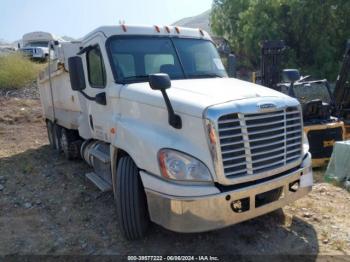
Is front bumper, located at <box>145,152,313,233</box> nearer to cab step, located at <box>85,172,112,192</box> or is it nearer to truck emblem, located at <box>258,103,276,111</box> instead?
truck emblem, located at <box>258,103,276,111</box>

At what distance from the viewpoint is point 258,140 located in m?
3.81

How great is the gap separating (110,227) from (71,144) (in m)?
3.47

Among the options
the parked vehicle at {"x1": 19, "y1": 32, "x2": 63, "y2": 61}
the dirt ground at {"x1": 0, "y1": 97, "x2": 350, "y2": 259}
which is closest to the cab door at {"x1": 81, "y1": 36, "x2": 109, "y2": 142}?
the dirt ground at {"x1": 0, "y1": 97, "x2": 350, "y2": 259}

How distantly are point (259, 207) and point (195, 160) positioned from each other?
832 millimetres

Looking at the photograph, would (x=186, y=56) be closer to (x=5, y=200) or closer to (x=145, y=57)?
(x=145, y=57)

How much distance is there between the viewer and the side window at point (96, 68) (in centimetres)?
525

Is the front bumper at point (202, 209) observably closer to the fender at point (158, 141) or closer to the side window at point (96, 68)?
the fender at point (158, 141)

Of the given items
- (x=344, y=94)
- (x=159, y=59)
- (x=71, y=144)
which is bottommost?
(x=71, y=144)

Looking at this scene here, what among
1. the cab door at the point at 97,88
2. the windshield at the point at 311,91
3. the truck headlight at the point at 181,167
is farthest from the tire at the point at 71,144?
the windshield at the point at 311,91

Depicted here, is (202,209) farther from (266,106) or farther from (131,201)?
(266,106)

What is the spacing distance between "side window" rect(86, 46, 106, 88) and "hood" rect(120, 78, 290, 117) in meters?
0.72

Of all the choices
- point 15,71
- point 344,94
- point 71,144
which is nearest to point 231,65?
point 71,144

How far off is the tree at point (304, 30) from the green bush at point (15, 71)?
11.1 meters

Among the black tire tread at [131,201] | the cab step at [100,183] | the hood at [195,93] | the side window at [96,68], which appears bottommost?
the cab step at [100,183]
